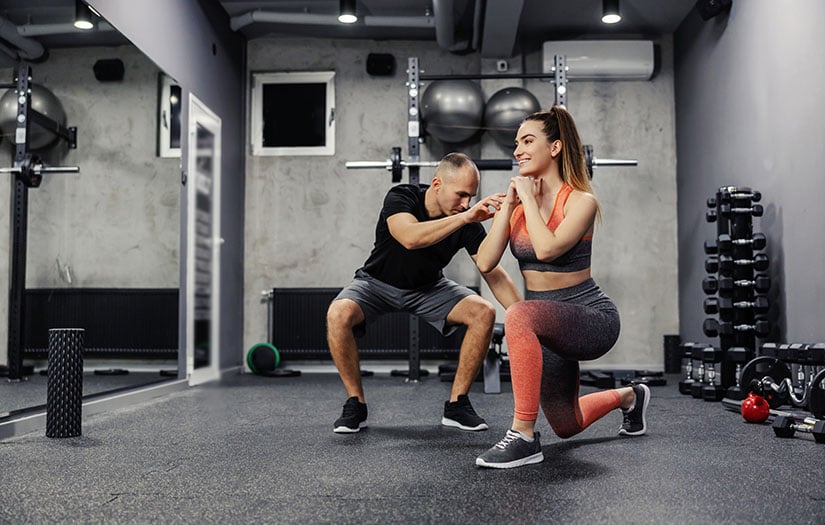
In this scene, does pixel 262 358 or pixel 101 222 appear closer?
pixel 101 222

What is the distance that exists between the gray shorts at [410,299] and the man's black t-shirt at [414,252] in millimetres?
28

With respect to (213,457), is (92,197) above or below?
above

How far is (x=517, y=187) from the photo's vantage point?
2049 mm

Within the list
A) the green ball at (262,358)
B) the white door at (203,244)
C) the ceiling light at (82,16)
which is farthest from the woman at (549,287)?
the green ball at (262,358)

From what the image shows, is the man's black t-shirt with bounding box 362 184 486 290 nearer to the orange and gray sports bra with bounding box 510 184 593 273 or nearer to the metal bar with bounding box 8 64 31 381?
the orange and gray sports bra with bounding box 510 184 593 273

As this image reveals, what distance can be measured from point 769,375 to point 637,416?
99 centimetres

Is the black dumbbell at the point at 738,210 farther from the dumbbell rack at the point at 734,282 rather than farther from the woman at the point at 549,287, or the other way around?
the woman at the point at 549,287

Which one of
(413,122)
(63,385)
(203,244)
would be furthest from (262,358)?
(63,385)

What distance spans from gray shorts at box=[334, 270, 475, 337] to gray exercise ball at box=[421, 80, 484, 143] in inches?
97.0

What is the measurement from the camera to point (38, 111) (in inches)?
116

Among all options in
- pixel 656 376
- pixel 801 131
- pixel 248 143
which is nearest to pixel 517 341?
pixel 801 131

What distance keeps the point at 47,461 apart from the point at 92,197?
152 cm

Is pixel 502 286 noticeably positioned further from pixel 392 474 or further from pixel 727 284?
pixel 727 284

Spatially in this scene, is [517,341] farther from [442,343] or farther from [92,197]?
[442,343]
